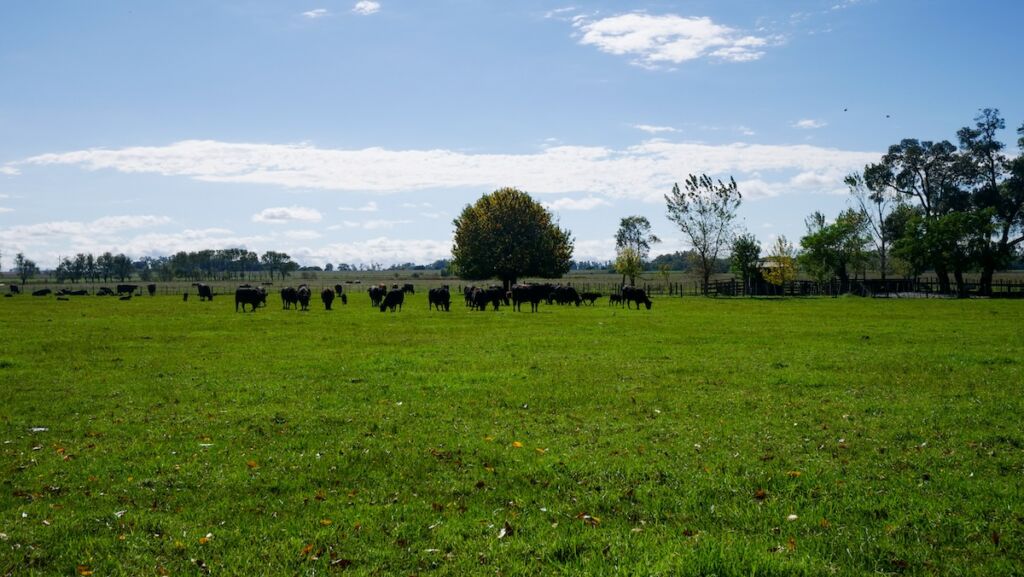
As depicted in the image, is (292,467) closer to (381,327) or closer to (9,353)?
(9,353)

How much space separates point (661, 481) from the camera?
9.15m

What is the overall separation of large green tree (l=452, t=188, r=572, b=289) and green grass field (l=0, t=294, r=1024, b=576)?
65.6 m

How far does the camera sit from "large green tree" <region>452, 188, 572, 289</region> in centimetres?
8625

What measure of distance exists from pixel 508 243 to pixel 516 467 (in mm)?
77010

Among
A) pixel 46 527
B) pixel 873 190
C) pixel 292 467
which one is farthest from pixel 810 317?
pixel 873 190

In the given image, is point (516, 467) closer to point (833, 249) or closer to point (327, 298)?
point (327, 298)

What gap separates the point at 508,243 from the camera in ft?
284

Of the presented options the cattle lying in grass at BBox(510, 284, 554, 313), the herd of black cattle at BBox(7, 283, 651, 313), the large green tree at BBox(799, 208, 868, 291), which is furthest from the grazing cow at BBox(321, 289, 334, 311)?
the large green tree at BBox(799, 208, 868, 291)

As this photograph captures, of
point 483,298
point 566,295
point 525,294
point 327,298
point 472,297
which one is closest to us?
point 483,298

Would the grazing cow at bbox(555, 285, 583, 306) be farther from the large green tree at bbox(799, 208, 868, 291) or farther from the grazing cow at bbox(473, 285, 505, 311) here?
the large green tree at bbox(799, 208, 868, 291)

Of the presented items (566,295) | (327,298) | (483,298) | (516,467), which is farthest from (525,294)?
(516,467)

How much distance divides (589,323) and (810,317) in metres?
13.8

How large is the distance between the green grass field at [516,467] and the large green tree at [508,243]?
6564 cm

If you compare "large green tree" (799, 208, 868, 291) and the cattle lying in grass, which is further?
"large green tree" (799, 208, 868, 291)
